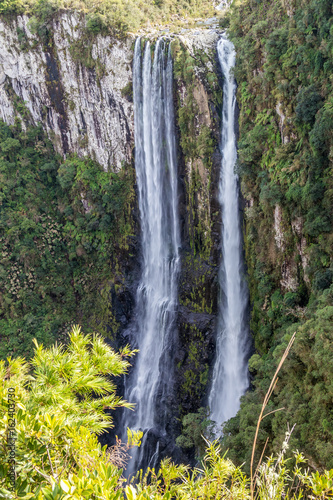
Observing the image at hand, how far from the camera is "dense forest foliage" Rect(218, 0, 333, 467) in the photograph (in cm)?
795

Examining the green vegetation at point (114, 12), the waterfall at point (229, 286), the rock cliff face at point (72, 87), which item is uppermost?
the green vegetation at point (114, 12)

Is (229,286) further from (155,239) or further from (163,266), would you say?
(155,239)

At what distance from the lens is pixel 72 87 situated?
19047 millimetres

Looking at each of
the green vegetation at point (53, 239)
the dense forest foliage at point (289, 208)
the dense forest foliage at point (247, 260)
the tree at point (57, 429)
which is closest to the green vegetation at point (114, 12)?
the dense forest foliage at point (247, 260)

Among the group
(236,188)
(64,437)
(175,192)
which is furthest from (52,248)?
(64,437)

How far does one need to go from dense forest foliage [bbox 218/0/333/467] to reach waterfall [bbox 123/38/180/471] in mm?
3729

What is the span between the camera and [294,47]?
10609mm

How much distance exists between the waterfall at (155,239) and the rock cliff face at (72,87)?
40.4 inches

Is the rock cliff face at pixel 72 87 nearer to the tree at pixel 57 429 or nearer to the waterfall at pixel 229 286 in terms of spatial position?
the waterfall at pixel 229 286

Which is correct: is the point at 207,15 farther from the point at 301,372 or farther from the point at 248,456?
the point at 248,456

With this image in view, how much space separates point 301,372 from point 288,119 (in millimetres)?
6939

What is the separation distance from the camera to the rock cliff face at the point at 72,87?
17.3 meters

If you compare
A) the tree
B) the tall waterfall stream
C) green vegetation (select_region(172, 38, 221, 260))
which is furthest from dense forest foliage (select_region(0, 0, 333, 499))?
the tall waterfall stream

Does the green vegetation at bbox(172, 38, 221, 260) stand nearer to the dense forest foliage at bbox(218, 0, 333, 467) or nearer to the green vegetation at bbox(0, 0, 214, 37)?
the dense forest foliage at bbox(218, 0, 333, 467)
